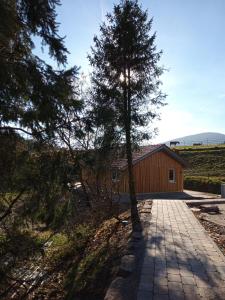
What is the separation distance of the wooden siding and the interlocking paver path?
1440 cm

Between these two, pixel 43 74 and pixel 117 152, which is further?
pixel 117 152

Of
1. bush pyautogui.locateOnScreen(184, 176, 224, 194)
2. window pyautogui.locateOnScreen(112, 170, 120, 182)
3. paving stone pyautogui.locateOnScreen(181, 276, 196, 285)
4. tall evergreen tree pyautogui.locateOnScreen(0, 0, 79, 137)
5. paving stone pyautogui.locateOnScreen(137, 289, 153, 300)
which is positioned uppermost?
tall evergreen tree pyautogui.locateOnScreen(0, 0, 79, 137)

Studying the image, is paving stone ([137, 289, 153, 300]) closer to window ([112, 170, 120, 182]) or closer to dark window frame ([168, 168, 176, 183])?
window ([112, 170, 120, 182])

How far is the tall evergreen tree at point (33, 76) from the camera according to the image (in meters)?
6.09

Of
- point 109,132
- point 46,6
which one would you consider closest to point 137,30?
point 109,132

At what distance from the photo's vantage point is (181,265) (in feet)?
22.8

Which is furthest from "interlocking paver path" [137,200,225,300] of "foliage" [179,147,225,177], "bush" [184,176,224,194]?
"foliage" [179,147,225,177]

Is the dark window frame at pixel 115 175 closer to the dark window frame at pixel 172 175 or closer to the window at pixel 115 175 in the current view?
the window at pixel 115 175

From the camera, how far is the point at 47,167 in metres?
6.64

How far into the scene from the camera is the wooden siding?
25.7 m

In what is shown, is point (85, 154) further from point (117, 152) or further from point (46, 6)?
point (117, 152)

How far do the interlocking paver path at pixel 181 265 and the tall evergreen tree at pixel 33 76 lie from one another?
3684 millimetres

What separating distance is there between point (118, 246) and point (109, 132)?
4.49 metres

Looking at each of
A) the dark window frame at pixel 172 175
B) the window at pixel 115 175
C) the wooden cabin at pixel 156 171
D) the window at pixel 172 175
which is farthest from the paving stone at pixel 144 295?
the window at pixel 172 175
